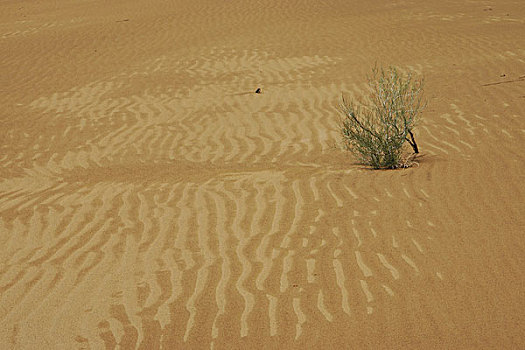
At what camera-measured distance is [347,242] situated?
4.82 metres

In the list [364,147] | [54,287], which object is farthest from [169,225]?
[364,147]

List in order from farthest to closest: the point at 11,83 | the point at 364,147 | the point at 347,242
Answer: the point at 11,83 < the point at 364,147 < the point at 347,242

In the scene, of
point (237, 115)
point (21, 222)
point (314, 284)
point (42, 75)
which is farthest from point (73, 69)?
point (314, 284)

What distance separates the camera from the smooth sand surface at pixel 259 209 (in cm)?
381

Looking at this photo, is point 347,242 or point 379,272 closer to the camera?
point 379,272

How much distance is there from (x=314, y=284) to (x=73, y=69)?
463 inches

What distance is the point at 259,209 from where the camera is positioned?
227 inches

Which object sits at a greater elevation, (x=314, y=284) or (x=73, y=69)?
(x=314, y=284)

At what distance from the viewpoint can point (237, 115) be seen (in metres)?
10.3

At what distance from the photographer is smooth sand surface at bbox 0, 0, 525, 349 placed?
381 cm

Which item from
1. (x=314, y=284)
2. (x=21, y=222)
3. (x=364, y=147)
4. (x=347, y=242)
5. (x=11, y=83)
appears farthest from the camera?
(x=11, y=83)

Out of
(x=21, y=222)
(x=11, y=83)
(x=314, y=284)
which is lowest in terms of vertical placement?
(x=11, y=83)

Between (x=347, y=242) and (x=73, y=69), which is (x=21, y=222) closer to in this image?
(x=347, y=242)

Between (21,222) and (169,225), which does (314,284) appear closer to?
(169,225)
